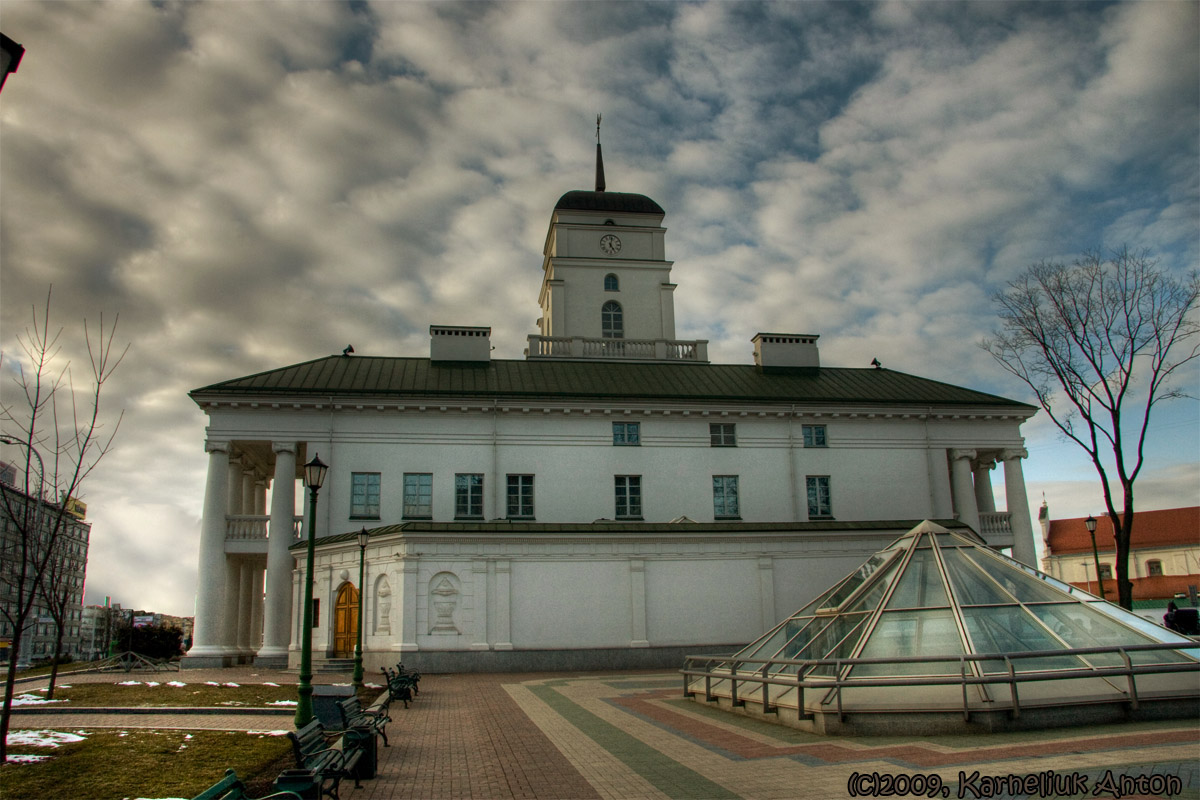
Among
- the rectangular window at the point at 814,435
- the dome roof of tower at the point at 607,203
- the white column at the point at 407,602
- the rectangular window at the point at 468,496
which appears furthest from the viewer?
the dome roof of tower at the point at 607,203

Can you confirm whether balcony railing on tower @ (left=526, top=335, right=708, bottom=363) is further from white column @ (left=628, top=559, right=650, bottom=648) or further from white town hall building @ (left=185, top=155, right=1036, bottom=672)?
white column @ (left=628, top=559, right=650, bottom=648)

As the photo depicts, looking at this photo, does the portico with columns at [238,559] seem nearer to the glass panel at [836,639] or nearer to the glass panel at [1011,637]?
the glass panel at [836,639]

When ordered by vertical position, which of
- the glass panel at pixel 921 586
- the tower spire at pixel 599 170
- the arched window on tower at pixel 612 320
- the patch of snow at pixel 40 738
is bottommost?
the patch of snow at pixel 40 738

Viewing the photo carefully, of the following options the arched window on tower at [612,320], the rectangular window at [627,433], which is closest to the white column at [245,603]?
the rectangular window at [627,433]

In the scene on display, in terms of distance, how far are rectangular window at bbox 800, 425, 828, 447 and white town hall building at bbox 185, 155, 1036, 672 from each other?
121mm

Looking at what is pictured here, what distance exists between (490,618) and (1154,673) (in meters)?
20.8

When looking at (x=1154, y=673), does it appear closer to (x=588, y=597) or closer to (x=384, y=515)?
(x=588, y=597)

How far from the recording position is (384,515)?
36.6 m

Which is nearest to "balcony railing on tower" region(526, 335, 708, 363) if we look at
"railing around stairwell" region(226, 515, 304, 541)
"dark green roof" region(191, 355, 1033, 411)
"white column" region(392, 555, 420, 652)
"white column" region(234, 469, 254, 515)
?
"dark green roof" region(191, 355, 1033, 411)

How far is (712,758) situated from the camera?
12.1 metres

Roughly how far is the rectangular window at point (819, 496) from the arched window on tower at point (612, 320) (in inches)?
671

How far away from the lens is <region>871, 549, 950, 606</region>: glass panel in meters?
15.9

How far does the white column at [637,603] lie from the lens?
3067 centimetres

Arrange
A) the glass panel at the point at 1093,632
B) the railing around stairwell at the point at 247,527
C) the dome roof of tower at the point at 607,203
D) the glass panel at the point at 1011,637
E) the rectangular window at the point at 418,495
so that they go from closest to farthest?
the glass panel at the point at 1011,637
the glass panel at the point at 1093,632
the railing around stairwell at the point at 247,527
the rectangular window at the point at 418,495
the dome roof of tower at the point at 607,203
